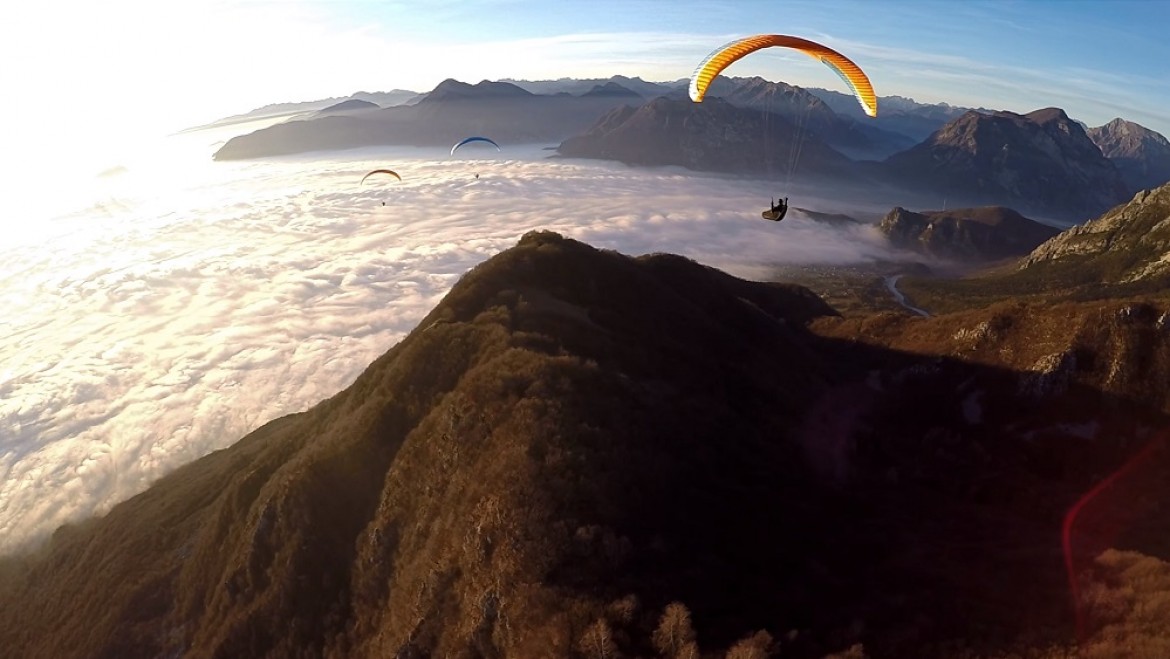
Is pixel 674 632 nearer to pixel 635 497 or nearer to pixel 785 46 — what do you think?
pixel 635 497

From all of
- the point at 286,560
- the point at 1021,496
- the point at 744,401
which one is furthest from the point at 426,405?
the point at 1021,496

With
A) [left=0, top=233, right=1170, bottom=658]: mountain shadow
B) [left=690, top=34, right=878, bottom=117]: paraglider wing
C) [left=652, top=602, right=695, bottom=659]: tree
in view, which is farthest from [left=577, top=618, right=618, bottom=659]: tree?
[left=690, top=34, right=878, bottom=117]: paraglider wing

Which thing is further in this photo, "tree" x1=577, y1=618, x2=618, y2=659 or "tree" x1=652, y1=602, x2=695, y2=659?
"tree" x1=577, y1=618, x2=618, y2=659

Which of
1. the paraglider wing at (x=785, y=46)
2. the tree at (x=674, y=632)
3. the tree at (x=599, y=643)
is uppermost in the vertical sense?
the paraglider wing at (x=785, y=46)

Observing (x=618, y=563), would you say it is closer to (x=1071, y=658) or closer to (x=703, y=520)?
(x=703, y=520)

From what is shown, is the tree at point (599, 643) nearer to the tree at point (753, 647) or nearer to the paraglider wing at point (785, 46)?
the tree at point (753, 647)

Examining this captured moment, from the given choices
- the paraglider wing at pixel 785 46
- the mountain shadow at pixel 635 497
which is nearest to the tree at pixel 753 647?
the mountain shadow at pixel 635 497

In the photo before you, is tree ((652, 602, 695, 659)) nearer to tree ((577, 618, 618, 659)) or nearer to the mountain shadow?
the mountain shadow
